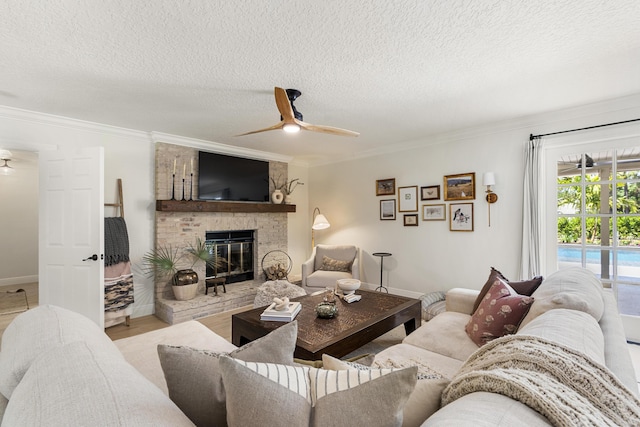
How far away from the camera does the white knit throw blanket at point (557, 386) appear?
0.64m

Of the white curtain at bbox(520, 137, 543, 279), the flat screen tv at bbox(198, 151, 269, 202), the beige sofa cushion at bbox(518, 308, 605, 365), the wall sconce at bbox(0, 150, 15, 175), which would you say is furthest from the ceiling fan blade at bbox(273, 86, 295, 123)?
the wall sconce at bbox(0, 150, 15, 175)

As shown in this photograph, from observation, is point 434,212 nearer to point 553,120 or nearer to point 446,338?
point 553,120

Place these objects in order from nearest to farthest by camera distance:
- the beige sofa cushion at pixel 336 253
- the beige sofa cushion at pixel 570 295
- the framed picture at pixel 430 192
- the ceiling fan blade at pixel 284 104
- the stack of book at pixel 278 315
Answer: the beige sofa cushion at pixel 570 295
the ceiling fan blade at pixel 284 104
the stack of book at pixel 278 315
the framed picture at pixel 430 192
the beige sofa cushion at pixel 336 253

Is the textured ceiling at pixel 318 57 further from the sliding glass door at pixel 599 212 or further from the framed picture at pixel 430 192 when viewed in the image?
the framed picture at pixel 430 192

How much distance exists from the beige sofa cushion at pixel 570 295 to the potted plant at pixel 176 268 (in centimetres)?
361

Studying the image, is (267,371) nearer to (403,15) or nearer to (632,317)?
(403,15)

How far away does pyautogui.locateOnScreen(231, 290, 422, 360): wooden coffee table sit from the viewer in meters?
1.97

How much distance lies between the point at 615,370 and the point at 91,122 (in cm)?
470

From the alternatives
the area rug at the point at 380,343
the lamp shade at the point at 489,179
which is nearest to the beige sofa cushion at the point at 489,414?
the area rug at the point at 380,343

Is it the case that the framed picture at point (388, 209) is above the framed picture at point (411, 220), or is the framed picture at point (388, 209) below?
above

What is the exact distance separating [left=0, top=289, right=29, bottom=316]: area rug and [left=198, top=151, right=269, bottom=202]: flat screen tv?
260 cm

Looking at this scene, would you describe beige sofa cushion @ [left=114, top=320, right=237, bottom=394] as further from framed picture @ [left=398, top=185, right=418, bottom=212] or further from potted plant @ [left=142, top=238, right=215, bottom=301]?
framed picture @ [left=398, top=185, right=418, bottom=212]

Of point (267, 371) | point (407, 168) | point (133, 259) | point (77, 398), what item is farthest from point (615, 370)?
point (133, 259)

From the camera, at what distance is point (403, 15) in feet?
5.34
